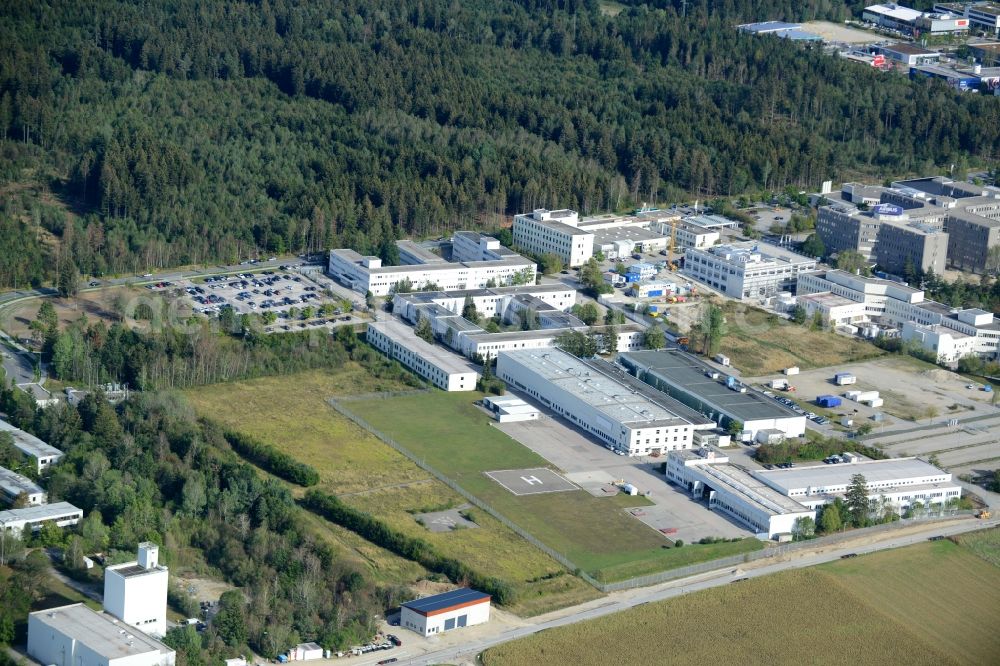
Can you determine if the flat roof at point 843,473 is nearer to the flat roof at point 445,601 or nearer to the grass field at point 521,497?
the grass field at point 521,497

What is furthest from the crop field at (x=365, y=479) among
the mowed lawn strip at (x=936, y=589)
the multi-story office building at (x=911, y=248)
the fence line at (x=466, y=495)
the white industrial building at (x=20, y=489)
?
the multi-story office building at (x=911, y=248)

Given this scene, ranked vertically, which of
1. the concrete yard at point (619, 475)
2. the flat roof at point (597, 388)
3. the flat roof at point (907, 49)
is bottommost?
A: the concrete yard at point (619, 475)

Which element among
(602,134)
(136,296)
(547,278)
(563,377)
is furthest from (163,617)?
(602,134)

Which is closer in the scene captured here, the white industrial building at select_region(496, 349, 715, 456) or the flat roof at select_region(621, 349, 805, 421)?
the white industrial building at select_region(496, 349, 715, 456)

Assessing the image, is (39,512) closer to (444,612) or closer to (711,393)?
(444,612)

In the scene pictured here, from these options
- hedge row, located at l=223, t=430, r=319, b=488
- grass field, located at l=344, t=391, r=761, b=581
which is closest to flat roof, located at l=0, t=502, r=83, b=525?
hedge row, located at l=223, t=430, r=319, b=488

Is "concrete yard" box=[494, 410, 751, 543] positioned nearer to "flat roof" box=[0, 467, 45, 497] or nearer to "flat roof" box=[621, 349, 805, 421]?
"flat roof" box=[621, 349, 805, 421]
